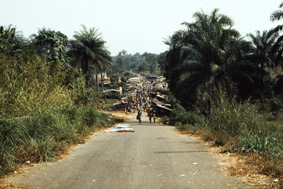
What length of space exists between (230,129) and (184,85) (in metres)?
16.3

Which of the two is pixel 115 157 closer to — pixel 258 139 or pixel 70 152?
pixel 70 152

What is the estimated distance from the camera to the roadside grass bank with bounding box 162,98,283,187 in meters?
6.51

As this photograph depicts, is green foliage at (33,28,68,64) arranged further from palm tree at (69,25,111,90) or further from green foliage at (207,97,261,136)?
green foliage at (207,97,261,136)

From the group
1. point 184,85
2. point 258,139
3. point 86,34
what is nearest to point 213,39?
point 184,85

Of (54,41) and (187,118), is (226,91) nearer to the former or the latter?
(187,118)

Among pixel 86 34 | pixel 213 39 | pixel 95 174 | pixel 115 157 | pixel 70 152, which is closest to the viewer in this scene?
pixel 95 174

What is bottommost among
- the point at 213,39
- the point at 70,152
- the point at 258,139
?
the point at 70,152

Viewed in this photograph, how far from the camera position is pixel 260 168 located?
6262mm

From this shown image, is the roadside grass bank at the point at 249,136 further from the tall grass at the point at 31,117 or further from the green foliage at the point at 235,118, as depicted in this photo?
the tall grass at the point at 31,117

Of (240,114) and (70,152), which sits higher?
(240,114)

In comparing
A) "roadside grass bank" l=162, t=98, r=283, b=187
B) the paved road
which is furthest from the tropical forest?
the paved road

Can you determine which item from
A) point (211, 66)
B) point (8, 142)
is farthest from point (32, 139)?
point (211, 66)

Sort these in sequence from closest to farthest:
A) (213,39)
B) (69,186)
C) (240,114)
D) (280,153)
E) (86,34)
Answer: (69,186) < (280,153) < (240,114) < (213,39) < (86,34)

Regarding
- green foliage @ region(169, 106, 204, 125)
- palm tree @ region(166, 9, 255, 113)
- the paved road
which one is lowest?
green foliage @ region(169, 106, 204, 125)
